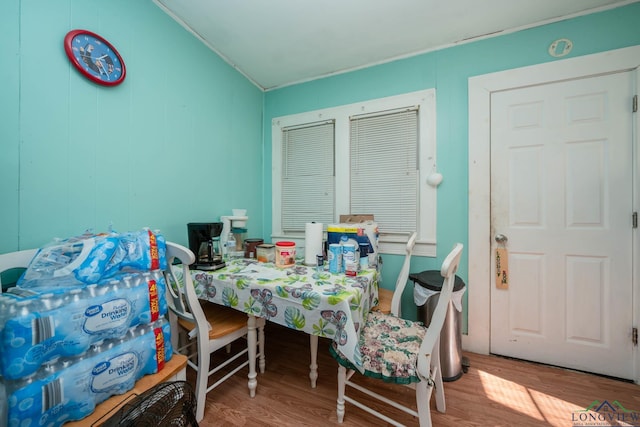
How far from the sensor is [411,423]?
1301mm

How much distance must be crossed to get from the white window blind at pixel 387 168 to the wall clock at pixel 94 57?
1.84 m

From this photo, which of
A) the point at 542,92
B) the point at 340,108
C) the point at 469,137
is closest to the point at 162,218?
the point at 340,108

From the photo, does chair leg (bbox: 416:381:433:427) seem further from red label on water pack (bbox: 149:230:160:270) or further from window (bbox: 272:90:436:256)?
red label on water pack (bbox: 149:230:160:270)

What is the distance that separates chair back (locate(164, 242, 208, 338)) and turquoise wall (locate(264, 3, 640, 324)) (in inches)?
64.4

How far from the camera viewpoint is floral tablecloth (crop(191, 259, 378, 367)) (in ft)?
3.64

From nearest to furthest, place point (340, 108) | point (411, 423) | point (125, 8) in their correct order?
point (411, 423) → point (125, 8) → point (340, 108)

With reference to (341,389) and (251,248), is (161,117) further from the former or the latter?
(341,389)

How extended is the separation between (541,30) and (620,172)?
1.21 metres

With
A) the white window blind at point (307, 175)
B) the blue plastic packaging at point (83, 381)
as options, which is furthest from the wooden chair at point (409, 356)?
the white window blind at point (307, 175)

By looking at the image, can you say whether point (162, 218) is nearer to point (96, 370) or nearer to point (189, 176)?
point (189, 176)

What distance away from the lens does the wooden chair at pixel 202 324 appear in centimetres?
125

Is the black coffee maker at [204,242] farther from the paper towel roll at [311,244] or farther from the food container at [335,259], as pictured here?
the food container at [335,259]

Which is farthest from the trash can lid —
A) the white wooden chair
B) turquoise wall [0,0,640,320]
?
the white wooden chair

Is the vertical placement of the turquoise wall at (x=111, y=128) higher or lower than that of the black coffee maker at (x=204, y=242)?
higher
